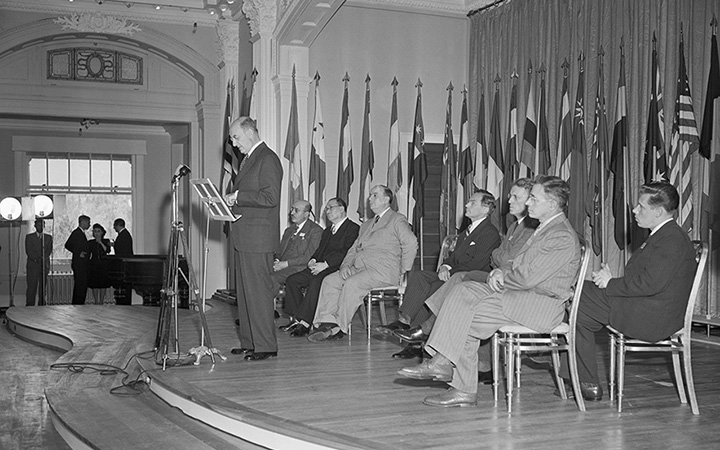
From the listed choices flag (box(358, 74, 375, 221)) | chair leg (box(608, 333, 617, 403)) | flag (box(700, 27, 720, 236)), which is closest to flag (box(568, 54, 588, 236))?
flag (box(700, 27, 720, 236))

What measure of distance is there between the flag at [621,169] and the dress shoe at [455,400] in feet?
13.4

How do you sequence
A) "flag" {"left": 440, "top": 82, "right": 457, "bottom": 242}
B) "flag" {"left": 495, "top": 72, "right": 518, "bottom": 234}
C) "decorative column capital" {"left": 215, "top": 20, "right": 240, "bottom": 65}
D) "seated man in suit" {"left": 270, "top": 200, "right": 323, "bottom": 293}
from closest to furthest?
"seated man in suit" {"left": 270, "top": 200, "right": 323, "bottom": 293}
"flag" {"left": 495, "top": 72, "right": 518, "bottom": 234}
"flag" {"left": 440, "top": 82, "right": 457, "bottom": 242}
"decorative column capital" {"left": 215, "top": 20, "right": 240, "bottom": 65}

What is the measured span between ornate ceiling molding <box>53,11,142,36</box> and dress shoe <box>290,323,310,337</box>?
6.09 metres

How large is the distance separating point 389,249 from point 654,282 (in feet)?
9.29

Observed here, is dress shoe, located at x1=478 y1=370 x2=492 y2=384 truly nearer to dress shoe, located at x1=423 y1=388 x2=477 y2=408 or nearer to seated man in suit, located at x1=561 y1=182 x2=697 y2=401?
dress shoe, located at x1=423 y1=388 x2=477 y2=408

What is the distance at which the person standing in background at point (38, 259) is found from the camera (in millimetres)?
11133

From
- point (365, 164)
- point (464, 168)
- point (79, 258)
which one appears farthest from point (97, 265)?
point (464, 168)

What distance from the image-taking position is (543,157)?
28.6ft

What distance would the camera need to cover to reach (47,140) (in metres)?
15.2

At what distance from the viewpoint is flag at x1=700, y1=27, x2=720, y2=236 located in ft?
22.4

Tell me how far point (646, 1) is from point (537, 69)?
169 centimetres

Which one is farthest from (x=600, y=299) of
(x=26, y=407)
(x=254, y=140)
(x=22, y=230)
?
(x=22, y=230)

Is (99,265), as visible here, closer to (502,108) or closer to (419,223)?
(419,223)

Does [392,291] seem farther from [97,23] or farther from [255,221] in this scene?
[97,23]
